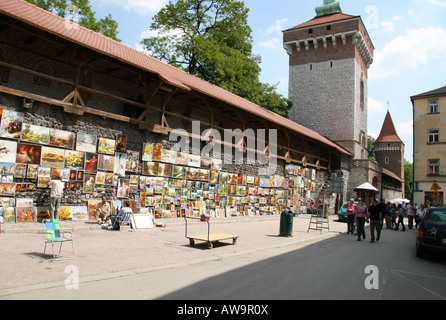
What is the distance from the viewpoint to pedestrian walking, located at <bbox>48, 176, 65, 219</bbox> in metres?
10.5

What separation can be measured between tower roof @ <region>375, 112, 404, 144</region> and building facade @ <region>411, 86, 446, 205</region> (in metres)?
28.8

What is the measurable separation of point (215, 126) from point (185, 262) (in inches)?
454

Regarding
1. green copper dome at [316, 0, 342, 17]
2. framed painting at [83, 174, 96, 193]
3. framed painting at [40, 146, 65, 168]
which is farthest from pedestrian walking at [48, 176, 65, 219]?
green copper dome at [316, 0, 342, 17]

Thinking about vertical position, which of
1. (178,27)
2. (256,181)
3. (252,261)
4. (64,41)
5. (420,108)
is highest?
(178,27)

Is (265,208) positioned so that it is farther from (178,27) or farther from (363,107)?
(363,107)

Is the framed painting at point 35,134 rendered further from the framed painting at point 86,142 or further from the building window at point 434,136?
the building window at point 434,136

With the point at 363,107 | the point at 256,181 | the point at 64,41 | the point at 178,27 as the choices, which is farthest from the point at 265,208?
the point at 363,107

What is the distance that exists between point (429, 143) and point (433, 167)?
2320mm

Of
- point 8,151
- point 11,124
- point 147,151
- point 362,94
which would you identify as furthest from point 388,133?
point 8,151

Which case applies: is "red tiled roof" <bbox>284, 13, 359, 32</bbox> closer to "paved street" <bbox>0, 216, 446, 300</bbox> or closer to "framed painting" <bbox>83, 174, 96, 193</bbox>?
"paved street" <bbox>0, 216, 446, 300</bbox>

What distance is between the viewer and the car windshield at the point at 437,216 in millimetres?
8752

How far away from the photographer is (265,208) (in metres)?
21.9

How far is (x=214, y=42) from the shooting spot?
29844mm

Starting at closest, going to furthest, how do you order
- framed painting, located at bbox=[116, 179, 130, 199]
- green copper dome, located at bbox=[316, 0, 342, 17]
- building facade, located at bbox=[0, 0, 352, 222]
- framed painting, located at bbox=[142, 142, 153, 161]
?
building facade, located at bbox=[0, 0, 352, 222] < framed painting, located at bbox=[116, 179, 130, 199] < framed painting, located at bbox=[142, 142, 153, 161] < green copper dome, located at bbox=[316, 0, 342, 17]
